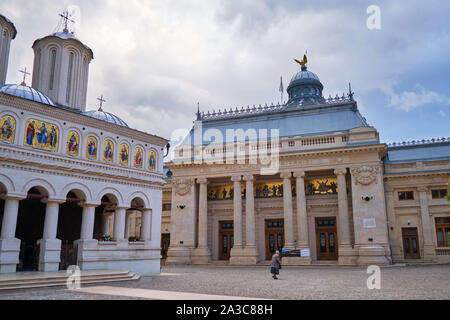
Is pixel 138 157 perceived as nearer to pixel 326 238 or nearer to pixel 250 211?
pixel 250 211

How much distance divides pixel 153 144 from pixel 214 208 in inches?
737

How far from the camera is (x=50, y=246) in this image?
19594 millimetres

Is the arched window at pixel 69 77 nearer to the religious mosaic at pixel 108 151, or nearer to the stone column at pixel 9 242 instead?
the religious mosaic at pixel 108 151

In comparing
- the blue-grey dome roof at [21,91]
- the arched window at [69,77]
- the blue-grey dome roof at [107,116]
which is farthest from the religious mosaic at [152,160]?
the arched window at [69,77]

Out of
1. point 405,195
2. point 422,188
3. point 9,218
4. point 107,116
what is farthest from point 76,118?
point 422,188

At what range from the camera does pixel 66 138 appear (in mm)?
20875

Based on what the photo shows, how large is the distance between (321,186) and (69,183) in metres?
25.6

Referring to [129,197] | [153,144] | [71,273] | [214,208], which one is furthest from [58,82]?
[214,208]

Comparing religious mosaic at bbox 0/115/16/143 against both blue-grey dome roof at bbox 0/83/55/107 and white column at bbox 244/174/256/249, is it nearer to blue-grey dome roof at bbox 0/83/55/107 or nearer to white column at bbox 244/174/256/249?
blue-grey dome roof at bbox 0/83/55/107

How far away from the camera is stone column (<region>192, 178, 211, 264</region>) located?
39688mm

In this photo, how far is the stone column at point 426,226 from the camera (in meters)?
35.7

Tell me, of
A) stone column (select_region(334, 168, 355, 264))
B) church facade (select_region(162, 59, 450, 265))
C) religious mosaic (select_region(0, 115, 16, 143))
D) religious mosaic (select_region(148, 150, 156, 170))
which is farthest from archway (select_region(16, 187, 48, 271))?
stone column (select_region(334, 168, 355, 264))

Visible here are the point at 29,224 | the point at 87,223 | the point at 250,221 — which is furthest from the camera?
the point at 250,221

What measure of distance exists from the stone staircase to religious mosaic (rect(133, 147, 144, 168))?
6728 millimetres
